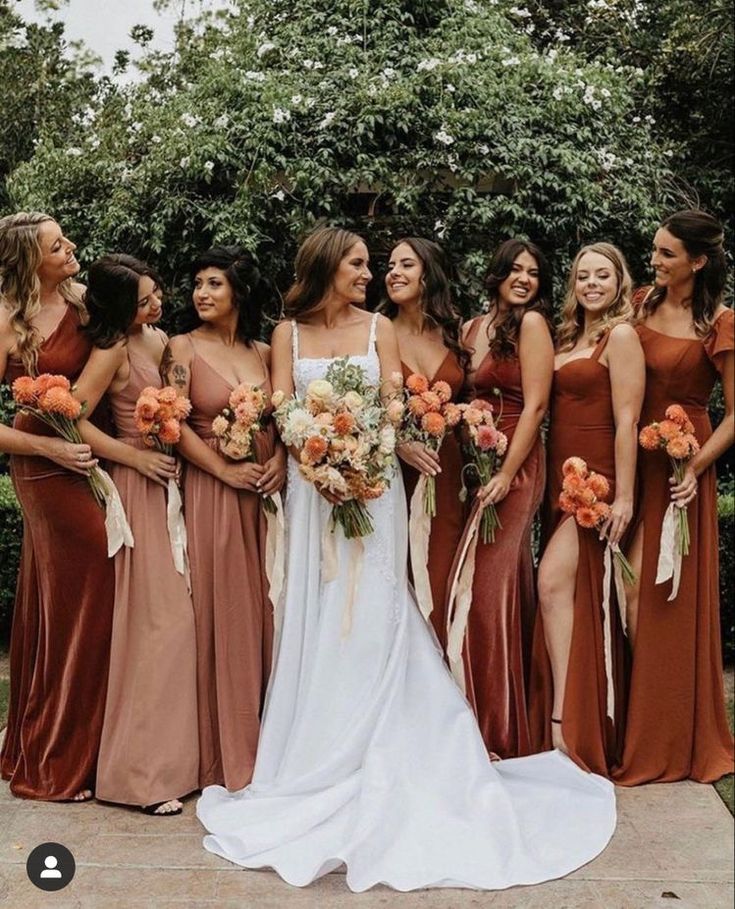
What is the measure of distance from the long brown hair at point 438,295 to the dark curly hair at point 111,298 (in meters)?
1.16

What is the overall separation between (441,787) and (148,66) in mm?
5875

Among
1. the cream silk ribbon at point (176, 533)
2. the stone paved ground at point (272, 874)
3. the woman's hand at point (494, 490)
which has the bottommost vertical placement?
the stone paved ground at point (272, 874)

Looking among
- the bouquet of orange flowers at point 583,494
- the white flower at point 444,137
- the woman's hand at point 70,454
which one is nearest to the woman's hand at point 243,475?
the woman's hand at point 70,454

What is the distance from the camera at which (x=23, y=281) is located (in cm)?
419

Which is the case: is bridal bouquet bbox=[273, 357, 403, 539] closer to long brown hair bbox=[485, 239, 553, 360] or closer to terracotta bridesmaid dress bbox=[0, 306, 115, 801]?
long brown hair bbox=[485, 239, 553, 360]

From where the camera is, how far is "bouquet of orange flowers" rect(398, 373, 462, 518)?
4246 mm

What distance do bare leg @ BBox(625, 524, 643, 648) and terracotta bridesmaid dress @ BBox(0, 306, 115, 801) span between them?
2.21m

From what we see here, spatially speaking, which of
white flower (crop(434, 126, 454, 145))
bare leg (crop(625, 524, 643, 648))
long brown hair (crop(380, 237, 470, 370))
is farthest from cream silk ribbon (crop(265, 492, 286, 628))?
white flower (crop(434, 126, 454, 145))

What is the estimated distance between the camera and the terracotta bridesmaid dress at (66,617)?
431 centimetres

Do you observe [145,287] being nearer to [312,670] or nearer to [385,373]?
[385,373]

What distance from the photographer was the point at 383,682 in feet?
13.6

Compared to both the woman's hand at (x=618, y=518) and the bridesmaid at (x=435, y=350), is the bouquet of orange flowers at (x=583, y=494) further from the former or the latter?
the bridesmaid at (x=435, y=350)

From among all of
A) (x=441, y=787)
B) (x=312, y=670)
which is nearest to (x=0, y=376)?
(x=312, y=670)

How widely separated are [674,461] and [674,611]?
0.66m
